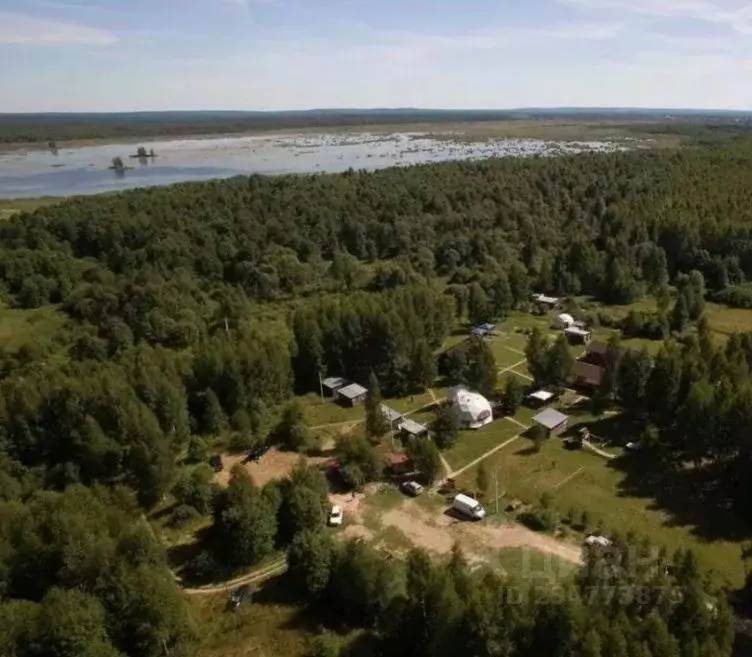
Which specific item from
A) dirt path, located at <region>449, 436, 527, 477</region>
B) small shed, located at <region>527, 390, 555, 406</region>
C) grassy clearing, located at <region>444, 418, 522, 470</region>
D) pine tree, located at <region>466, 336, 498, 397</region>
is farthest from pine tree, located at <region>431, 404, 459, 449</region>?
small shed, located at <region>527, 390, 555, 406</region>

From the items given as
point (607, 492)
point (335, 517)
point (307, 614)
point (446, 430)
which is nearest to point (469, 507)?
point (335, 517)

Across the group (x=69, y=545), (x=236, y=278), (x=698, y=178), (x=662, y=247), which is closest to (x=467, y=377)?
(x=69, y=545)

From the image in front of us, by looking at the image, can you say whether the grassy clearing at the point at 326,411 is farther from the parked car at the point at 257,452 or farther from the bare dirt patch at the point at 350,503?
the bare dirt patch at the point at 350,503

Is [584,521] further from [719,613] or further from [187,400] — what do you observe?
[187,400]

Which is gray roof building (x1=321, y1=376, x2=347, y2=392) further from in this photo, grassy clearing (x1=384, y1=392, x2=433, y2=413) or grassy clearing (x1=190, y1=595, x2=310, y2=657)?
grassy clearing (x1=190, y1=595, x2=310, y2=657)

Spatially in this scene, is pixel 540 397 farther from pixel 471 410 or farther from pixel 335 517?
pixel 335 517

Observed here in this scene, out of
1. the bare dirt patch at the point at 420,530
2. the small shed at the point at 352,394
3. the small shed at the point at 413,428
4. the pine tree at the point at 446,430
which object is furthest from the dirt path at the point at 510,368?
the bare dirt patch at the point at 420,530
